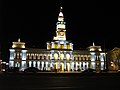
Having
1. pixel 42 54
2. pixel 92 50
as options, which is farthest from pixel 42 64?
pixel 92 50

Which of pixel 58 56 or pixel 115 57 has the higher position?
pixel 58 56

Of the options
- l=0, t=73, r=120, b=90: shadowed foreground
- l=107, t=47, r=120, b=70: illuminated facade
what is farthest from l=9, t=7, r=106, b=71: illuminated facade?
l=0, t=73, r=120, b=90: shadowed foreground

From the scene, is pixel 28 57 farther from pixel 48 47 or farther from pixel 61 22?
pixel 61 22

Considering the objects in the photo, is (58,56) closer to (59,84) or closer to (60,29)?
(60,29)

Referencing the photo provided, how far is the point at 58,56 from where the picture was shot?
82.7 m

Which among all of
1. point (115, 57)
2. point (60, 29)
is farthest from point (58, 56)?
point (115, 57)

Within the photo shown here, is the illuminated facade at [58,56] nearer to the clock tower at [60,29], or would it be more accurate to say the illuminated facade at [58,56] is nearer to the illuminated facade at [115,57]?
the clock tower at [60,29]

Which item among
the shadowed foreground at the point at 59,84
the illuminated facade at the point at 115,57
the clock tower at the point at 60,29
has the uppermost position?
the clock tower at the point at 60,29

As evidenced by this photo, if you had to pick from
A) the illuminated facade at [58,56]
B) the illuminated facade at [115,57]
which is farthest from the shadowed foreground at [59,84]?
the illuminated facade at [58,56]

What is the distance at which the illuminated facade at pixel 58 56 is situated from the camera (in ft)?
264

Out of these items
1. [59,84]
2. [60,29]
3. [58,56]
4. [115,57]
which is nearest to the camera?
[59,84]

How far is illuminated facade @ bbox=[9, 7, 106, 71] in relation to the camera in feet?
264

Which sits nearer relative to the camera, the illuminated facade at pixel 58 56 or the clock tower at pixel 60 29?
the illuminated facade at pixel 58 56

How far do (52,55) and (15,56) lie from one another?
44.8ft
